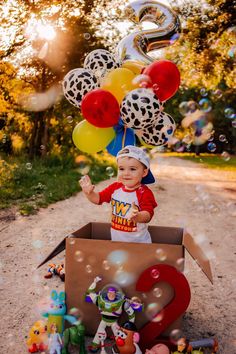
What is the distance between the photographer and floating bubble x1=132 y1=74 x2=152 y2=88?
9.93ft

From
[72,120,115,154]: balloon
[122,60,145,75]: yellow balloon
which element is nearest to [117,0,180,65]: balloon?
[122,60,145,75]: yellow balloon

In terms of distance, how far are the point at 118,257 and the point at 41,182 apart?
6066 mm

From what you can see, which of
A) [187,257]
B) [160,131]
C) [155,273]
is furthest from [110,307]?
[187,257]

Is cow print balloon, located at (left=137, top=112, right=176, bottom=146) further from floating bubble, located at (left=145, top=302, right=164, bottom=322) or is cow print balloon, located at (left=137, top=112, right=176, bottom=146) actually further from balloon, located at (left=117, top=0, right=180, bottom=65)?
floating bubble, located at (left=145, top=302, right=164, bottom=322)

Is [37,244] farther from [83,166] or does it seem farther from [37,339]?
[83,166]

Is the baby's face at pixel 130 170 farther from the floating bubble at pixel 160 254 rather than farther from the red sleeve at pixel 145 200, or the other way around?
the floating bubble at pixel 160 254

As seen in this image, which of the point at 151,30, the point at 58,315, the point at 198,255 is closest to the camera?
the point at 58,315

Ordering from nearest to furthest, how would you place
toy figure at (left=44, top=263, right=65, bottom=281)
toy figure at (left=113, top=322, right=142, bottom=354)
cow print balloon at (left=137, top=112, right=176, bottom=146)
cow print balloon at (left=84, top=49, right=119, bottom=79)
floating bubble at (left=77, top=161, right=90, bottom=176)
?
toy figure at (left=113, top=322, right=142, bottom=354) < cow print balloon at (left=137, top=112, right=176, bottom=146) < cow print balloon at (left=84, top=49, right=119, bottom=79) < toy figure at (left=44, top=263, right=65, bottom=281) < floating bubble at (left=77, top=161, right=90, bottom=176)

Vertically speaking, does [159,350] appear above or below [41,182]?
above

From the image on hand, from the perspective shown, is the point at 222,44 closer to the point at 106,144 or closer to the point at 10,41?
the point at 10,41

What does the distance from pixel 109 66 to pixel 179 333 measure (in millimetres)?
2048

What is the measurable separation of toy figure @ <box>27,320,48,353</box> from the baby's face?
3.50 feet

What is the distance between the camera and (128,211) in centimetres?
290

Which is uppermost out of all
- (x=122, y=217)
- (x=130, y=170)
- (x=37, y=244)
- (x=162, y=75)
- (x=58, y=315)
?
(x=162, y=75)
